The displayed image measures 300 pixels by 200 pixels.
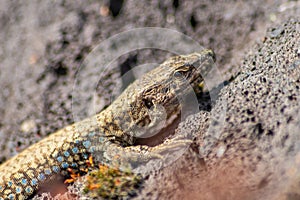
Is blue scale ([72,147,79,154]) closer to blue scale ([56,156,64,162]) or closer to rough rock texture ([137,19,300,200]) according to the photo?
blue scale ([56,156,64,162])

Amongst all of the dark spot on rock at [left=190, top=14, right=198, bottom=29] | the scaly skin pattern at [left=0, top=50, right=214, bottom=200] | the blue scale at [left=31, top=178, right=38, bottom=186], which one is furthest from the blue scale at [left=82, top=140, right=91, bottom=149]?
the dark spot on rock at [left=190, top=14, right=198, bottom=29]

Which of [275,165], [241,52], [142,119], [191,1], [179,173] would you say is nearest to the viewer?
[275,165]

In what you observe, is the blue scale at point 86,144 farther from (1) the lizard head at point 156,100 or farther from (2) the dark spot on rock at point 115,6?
(2) the dark spot on rock at point 115,6

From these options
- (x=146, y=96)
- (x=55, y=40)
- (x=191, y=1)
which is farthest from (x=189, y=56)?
(x=55, y=40)

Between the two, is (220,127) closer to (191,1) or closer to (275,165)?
(275,165)

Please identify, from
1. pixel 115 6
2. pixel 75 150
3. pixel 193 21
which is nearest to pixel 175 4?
pixel 193 21

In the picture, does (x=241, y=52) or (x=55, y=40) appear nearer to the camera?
(x=241, y=52)

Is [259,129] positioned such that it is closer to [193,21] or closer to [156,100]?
[156,100]
